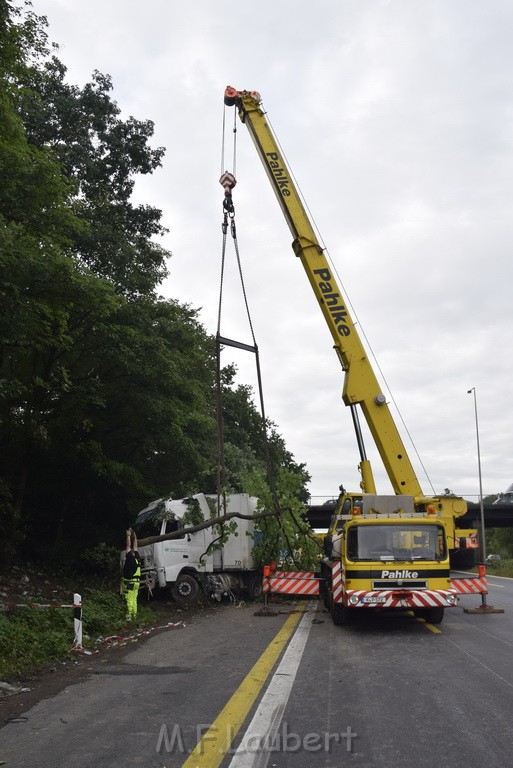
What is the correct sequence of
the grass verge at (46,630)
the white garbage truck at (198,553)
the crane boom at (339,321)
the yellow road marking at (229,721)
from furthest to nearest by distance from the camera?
the white garbage truck at (198,553), the crane boom at (339,321), the grass verge at (46,630), the yellow road marking at (229,721)

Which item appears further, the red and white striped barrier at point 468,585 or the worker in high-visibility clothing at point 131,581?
the red and white striped barrier at point 468,585

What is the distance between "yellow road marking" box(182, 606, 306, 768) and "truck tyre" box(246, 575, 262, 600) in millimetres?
9653

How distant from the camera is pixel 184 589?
658 inches

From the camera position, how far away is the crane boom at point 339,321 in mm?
15445

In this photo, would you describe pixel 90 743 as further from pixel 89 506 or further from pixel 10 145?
pixel 89 506

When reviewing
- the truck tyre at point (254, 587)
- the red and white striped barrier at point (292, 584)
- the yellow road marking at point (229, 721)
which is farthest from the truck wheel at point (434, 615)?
the truck tyre at point (254, 587)

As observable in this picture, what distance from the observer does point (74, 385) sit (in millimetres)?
19859

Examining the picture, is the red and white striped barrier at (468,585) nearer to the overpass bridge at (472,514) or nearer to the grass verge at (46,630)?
the grass verge at (46,630)

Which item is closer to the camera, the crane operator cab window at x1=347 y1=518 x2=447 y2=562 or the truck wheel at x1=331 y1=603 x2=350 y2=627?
the crane operator cab window at x1=347 y1=518 x2=447 y2=562

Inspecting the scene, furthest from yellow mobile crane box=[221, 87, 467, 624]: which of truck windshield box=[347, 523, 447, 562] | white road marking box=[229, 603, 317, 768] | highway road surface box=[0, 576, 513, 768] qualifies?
white road marking box=[229, 603, 317, 768]

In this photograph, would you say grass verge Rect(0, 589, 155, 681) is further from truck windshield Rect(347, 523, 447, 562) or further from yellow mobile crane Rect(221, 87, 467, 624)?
truck windshield Rect(347, 523, 447, 562)

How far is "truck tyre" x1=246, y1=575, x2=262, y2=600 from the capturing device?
60.8 ft

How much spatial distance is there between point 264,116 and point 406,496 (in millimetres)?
10676

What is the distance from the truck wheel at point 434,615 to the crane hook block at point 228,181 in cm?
965
